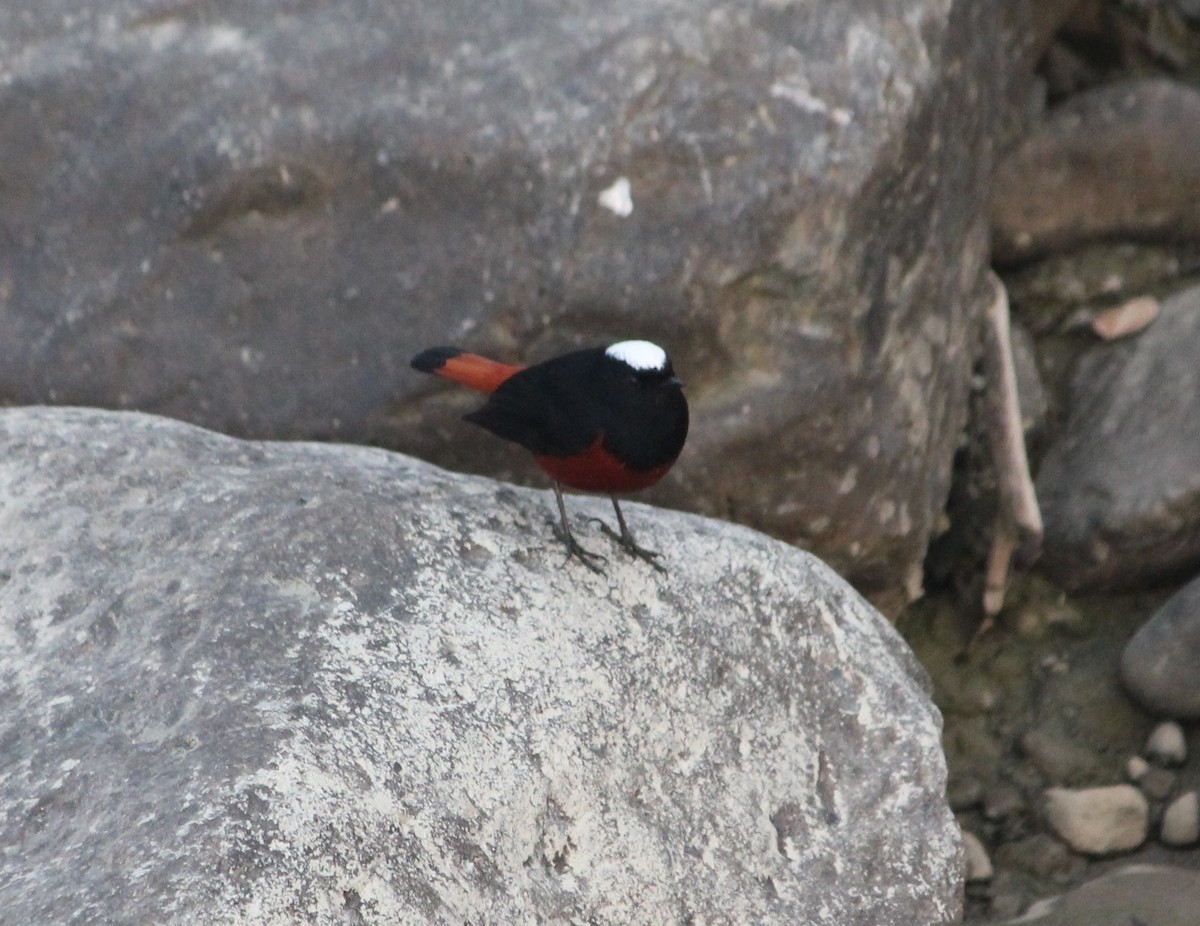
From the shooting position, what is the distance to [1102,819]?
4266 millimetres

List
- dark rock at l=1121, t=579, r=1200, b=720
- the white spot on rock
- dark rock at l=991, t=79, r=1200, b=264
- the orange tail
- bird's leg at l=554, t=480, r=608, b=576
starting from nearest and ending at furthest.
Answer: bird's leg at l=554, t=480, r=608, b=576 → the orange tail → the white spot on rock → dark rock at l=1121, t=579, r=1200, b=720 → dark rock at l=991, t=79, r=1200, b=264

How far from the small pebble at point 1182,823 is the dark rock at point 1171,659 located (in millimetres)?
325

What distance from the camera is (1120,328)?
5.30 meters

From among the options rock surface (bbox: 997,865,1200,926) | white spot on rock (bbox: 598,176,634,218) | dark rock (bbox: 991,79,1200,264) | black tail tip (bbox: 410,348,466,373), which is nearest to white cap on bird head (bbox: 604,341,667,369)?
black tail tip (bbox: 410,348,466,373)

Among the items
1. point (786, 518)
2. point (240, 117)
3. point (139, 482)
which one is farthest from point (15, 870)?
point (786, 518)

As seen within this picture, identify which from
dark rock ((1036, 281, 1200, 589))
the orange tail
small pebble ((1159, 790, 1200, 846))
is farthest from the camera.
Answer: dark rock ((1036, 281, 1200, 589))

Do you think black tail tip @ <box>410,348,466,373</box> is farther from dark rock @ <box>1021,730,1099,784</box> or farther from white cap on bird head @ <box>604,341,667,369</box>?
dark rock @ <box>1021,730,1099,784</box>

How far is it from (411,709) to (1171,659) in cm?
282

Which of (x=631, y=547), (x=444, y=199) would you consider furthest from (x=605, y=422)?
(x=444, y=199)

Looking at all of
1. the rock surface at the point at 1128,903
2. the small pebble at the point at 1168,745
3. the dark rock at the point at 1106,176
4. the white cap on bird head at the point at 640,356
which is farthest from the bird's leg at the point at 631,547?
the dark rock at the point at 1106,176

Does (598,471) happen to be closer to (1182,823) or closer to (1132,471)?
(1182,823)

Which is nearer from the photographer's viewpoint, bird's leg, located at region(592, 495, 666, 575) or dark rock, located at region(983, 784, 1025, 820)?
bird's leg, located at region(592, 495, 666, 575)

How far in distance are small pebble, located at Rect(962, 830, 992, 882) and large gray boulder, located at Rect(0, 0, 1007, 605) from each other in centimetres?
134

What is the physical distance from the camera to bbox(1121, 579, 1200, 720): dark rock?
440 cm
